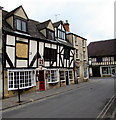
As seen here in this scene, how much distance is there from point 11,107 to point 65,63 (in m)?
12.9

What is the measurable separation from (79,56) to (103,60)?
13603 millimetres

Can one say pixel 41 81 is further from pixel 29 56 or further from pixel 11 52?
pixel 11 52

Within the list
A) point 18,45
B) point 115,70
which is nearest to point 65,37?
point 18,45

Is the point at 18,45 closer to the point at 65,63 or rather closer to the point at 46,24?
the point at 46,24

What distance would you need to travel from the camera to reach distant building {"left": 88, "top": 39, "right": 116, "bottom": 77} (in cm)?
3556

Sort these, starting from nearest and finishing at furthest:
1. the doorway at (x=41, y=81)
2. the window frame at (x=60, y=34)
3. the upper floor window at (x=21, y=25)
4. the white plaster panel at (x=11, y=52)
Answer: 1. the white plaster panel at (x=11, y=52)
2. the upper floor window at (x=21, y=25)
3. the doorway at (x=41, y=81)
4. the window frame at (x=60, y=34)

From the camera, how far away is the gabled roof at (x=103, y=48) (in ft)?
119

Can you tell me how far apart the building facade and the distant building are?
10.7m

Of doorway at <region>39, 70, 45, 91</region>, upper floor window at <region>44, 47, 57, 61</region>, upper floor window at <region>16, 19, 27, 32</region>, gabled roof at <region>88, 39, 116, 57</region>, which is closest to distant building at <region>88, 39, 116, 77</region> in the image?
gabled roof at <region>88, 39, 116, 57</region>

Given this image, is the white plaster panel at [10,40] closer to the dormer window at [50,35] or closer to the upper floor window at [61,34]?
the dormer window at [50,35]

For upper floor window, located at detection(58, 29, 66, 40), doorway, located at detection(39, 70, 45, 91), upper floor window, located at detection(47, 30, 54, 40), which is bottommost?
doorway, located at detection(39, 70, 45, 91)

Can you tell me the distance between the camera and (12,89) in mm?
12828

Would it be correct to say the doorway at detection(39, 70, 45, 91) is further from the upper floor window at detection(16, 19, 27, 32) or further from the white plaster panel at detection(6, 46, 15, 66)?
the upper floor window at detection(16, 19, 27, 32)

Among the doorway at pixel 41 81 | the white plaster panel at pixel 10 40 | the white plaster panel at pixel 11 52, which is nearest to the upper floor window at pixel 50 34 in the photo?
the doorway at pixel 41 81
